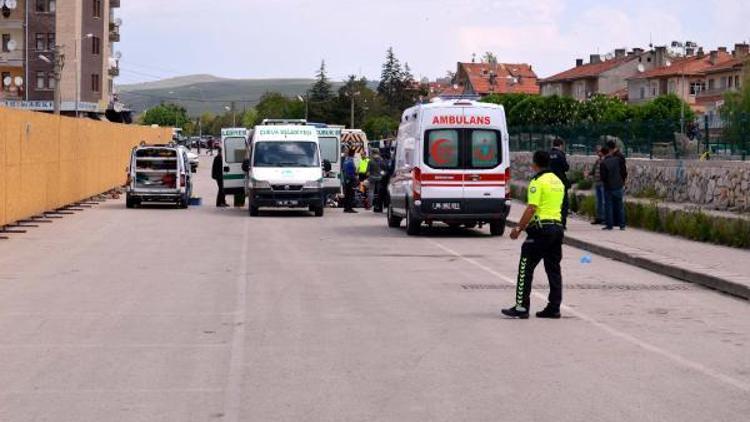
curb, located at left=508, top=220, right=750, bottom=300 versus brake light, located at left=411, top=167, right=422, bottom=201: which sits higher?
brake light, located at left=411, top=167, right=422, bottom=201

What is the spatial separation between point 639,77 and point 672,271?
112m

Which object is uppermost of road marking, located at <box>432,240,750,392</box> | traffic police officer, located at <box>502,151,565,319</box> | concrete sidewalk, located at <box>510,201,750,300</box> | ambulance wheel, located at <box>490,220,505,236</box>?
traffic police officer, located at <box>502,151,565,319</box>

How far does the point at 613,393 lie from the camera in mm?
9102

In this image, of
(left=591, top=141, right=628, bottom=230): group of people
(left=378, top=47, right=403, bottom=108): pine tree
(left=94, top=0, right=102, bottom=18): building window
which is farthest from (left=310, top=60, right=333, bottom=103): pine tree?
(left=591, top=141, right=628, bottom=230): group of people

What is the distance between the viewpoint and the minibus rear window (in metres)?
26.1

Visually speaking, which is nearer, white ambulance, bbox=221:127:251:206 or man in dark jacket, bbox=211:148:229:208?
white ambulance, bbox=221:127:251:206

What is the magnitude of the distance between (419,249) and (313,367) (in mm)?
13340

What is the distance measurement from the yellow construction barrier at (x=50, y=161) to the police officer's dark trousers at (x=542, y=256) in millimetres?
14714

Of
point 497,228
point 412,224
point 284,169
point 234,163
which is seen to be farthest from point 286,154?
point 497,228

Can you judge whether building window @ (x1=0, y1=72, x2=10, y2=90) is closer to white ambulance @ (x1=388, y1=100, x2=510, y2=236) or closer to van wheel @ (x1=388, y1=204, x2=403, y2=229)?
van wheel @ (x1=388, y1=204, x2=403, y2=229)

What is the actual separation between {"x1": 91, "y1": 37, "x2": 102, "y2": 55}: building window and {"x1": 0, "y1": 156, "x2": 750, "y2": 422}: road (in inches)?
2741

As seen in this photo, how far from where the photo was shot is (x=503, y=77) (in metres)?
174

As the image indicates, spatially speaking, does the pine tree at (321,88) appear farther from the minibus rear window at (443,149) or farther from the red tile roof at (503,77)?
the minibus rear window at (443,149)

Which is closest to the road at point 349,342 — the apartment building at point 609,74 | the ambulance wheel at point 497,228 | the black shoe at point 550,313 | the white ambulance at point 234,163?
the black shoe at point 550,313
